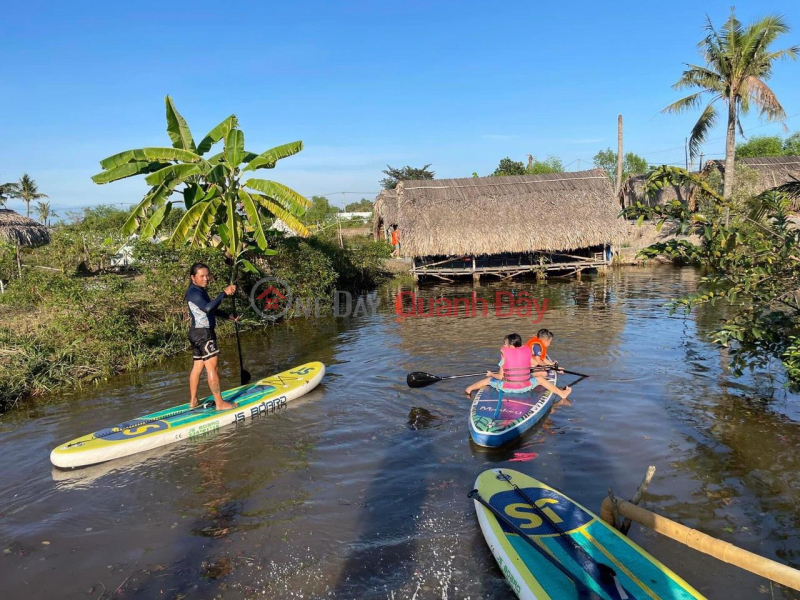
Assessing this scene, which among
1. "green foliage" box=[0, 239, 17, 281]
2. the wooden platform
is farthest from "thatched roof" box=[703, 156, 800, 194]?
"green foliage" box=[0, 239, 17, 281]

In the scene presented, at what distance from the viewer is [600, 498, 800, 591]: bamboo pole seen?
3.10m

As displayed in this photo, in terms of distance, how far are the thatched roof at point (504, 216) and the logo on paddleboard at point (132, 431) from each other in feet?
49.4

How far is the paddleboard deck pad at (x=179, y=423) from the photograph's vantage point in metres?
6.30

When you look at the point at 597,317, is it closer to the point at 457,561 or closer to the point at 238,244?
the point at 238,244

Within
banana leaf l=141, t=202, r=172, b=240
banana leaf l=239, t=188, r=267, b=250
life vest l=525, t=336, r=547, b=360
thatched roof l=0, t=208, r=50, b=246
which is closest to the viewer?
life vest l=525, t=336, r=547, b=360

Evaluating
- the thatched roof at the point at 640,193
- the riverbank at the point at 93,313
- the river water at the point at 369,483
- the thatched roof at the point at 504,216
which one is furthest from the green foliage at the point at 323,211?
the river water at the point at 369,483

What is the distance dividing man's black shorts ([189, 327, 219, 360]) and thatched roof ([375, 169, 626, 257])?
46.8 ft

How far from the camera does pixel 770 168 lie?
25828 millimetres

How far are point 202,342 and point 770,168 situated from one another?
2860 centimetres

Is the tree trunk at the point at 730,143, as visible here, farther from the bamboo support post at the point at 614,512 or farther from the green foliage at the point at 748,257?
the bamboo support post at the point at 614,512

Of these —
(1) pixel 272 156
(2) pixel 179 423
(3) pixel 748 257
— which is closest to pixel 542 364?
(3) pixel 748 257

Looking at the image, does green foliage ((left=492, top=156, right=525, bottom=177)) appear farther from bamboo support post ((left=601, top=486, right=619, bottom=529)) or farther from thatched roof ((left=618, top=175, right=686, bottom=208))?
bamboo support post ((left=601, top=486, right=619, bottom=529))

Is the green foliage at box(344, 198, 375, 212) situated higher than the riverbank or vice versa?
the green foliage at box(344, 198, 375, 212)

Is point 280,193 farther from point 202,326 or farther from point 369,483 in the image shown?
point 369,483
